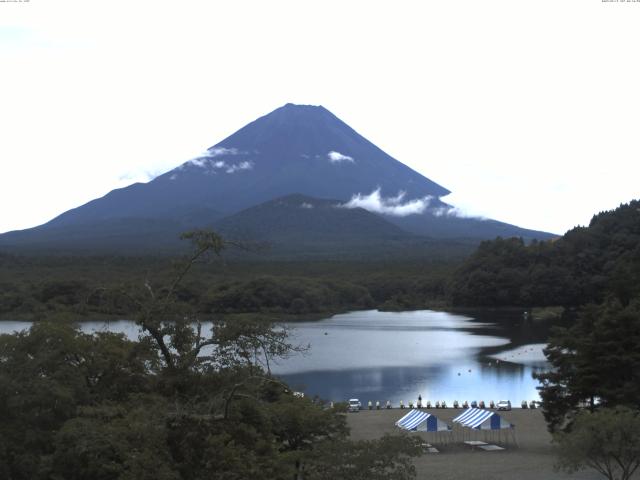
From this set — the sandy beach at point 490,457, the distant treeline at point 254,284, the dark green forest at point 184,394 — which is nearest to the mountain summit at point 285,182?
the distant treeline at point 254,284

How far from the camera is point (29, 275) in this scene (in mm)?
53594

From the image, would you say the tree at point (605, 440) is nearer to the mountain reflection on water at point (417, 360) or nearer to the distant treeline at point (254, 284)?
the mountain reflection on water at point (417, 360)

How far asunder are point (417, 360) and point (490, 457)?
16336 millimetres

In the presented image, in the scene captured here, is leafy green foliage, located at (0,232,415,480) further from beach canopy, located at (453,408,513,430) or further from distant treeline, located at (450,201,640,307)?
distant treeline, located at (450,201,640,307)

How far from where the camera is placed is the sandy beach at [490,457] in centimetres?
1291

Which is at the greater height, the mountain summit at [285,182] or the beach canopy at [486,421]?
the mountain summit at [285,182]

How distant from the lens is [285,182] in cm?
11262

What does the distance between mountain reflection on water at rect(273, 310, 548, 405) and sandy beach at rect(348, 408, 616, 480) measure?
2.50 m

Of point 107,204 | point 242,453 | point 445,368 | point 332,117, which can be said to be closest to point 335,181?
point 332,117

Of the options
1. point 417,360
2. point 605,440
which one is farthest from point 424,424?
point 417,360

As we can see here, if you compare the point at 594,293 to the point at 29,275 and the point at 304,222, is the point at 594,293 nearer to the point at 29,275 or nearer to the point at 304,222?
the point at 29,275

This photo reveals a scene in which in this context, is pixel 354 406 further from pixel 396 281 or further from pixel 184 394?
pixel 396 281

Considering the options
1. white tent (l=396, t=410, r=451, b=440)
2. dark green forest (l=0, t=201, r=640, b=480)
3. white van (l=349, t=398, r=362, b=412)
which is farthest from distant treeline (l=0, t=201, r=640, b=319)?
dark green forest (l=0, t=201, r=640, b=480)

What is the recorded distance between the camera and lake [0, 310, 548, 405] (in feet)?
79.3
